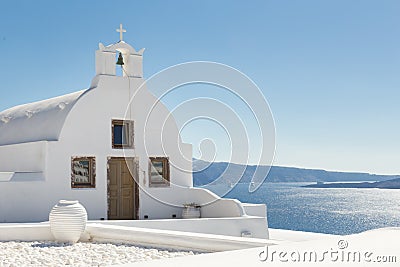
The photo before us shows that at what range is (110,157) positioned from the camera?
14.7 meters

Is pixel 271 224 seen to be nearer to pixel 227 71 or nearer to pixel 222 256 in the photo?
pixel 227 71

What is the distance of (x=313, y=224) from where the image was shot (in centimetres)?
7125

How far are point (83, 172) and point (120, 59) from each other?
10.9 ft

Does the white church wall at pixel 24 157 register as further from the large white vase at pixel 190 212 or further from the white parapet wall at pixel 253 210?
the white parapet wall at pixel 253 210

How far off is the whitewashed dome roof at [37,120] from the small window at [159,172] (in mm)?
2638

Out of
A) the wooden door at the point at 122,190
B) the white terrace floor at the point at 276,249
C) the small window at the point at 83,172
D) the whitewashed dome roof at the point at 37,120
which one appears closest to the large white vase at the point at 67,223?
the white terrace floor at the point at 276,249

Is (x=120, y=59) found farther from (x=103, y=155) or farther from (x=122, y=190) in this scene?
(x=122, y=190)

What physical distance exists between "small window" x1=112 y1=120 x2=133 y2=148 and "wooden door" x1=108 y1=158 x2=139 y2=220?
15.6 inches

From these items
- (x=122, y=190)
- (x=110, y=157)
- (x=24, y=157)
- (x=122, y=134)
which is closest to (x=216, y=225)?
(x=122, y=190)

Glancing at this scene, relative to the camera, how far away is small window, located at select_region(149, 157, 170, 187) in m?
15.3

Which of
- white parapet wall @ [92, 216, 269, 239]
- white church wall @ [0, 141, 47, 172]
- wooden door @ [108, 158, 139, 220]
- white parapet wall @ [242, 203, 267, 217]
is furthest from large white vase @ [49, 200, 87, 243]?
white parapet wall @ [242, 203, 267, 217]

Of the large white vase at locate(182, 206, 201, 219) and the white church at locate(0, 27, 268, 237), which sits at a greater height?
the white church at locate(0, 27, 268, 237)

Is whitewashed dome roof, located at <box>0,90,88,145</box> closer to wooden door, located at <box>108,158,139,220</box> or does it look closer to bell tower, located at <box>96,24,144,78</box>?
bell tower, located at <box>96,24,144,78</box>

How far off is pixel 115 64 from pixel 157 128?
2.05 m
